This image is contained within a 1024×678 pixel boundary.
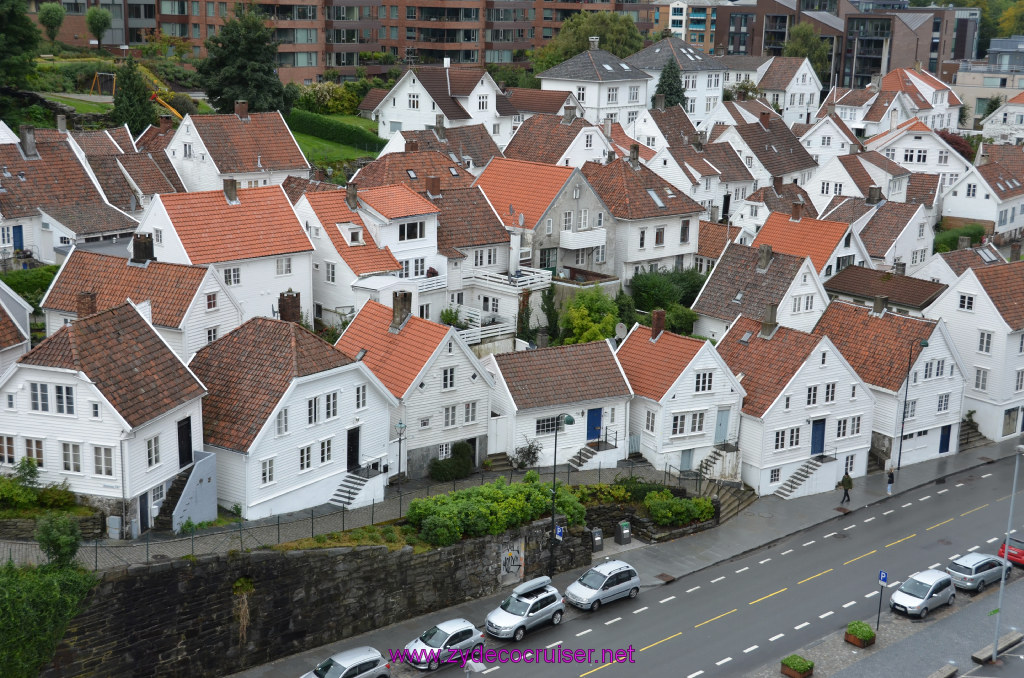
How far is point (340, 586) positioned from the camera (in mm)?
46125

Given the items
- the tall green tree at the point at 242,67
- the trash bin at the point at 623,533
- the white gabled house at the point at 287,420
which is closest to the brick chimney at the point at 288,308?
the white gabled house at the point at 287,420

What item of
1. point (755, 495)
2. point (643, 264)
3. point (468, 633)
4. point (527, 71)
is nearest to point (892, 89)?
point (527, 71)

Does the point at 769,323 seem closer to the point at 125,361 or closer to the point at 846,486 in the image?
the point at 846,486

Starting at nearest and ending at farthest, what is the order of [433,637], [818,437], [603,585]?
[433,637]
[603,585]
[818,437]

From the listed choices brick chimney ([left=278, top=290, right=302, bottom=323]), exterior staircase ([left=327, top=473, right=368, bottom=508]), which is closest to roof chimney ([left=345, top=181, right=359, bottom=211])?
brick chimney ([left=278, top=290, right=302, bottom=323])

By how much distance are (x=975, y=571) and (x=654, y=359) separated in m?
18.0

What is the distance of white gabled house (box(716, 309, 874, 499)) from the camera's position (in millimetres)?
61031

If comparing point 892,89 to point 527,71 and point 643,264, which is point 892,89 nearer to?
point 527,71

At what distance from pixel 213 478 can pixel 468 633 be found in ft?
37.9

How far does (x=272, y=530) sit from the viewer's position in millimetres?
46906

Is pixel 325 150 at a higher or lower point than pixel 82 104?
lower

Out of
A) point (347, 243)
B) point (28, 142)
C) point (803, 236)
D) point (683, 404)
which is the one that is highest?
point (28, 142)

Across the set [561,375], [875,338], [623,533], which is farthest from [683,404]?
[875,338]

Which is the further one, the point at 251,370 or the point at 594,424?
the point at 594,424
